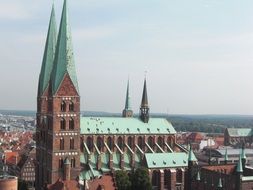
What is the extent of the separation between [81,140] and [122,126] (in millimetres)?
9330

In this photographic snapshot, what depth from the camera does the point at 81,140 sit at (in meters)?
86.4

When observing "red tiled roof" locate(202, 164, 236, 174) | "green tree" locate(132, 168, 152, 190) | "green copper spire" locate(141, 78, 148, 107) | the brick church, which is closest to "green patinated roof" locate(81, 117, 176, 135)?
the brick church

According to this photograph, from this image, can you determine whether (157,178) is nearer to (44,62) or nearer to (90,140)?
(90,140)

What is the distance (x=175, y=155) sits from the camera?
87.4m

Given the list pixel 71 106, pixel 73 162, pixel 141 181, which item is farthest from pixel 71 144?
pixel 141 181

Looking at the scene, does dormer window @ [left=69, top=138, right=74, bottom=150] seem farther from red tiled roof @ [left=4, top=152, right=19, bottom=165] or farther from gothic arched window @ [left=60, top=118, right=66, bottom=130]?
red tiled roof @ [left=4, top=152, right=19, bottom=165]

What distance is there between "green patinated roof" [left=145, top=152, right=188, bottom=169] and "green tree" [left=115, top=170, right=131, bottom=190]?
8.21 meters

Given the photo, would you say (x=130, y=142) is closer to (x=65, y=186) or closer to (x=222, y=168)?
(x=222, y=168)

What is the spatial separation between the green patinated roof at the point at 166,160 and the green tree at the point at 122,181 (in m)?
8.21

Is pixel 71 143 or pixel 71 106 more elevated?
pixel 71 106

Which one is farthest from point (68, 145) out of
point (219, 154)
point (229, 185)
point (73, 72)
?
point (219, 154)

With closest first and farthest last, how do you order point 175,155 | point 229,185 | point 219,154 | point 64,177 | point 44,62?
point 229,185
point 64,177
point 44,62
point 175,155
point 219,154

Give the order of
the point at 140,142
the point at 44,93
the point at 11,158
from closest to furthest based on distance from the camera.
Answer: the point at 44,93 → the point at 140,142 → the point at 11,158

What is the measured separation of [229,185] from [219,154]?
58.8 meters
